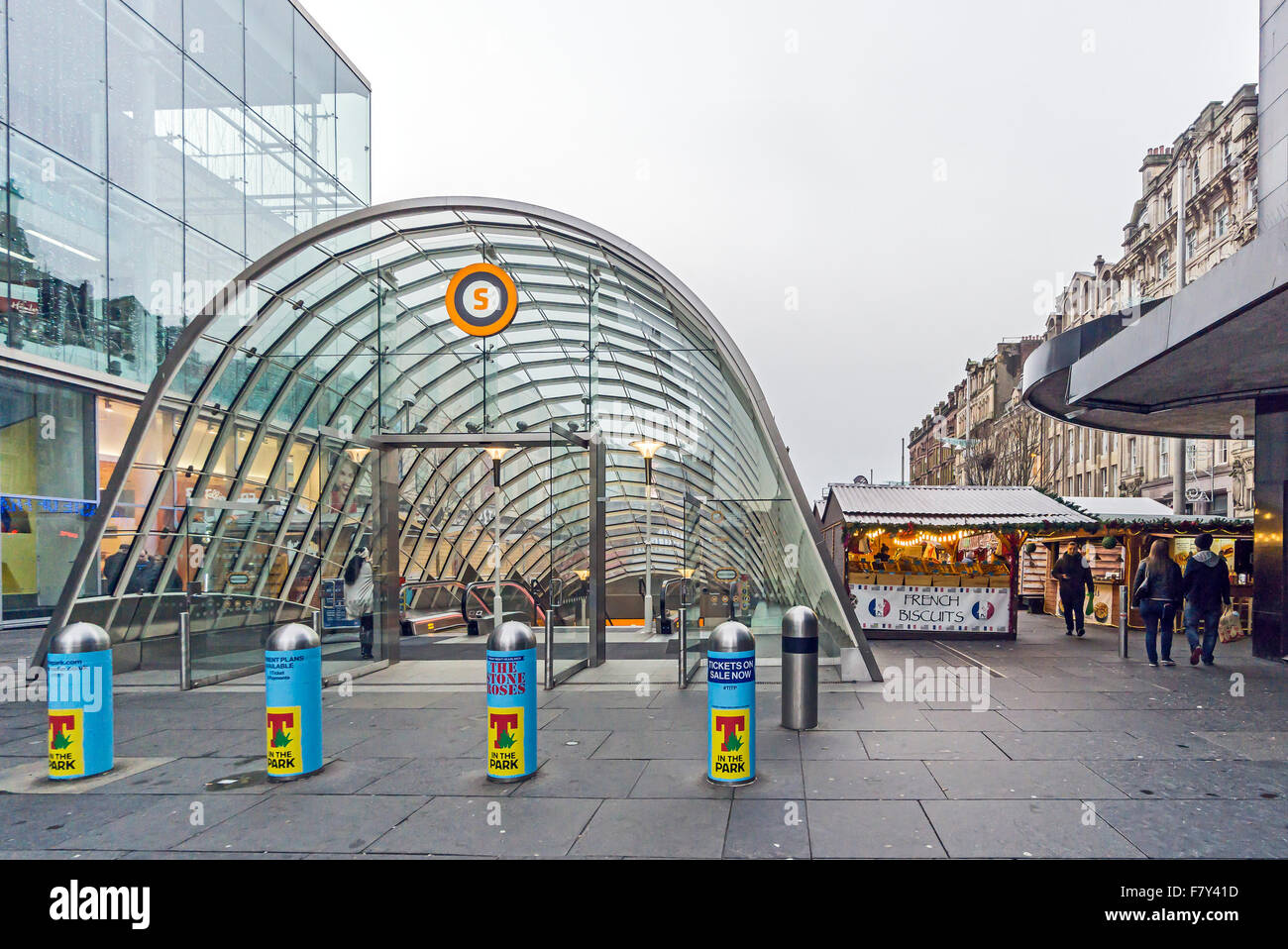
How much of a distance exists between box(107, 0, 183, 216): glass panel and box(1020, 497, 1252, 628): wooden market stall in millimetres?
23484

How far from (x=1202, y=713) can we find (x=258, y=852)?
9.15 metres

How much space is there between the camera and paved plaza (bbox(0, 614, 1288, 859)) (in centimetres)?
522

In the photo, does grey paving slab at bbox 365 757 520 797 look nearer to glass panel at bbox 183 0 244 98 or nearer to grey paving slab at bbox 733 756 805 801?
grey paving slab at bbox 733 756 805 801

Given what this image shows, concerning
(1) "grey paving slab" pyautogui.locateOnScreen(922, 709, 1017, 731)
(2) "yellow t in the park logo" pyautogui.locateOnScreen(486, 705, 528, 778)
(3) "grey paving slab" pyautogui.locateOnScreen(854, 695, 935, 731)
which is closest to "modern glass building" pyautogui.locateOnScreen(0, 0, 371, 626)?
(2) "yellow t in the park logo" pyautogui.locateOnScreen(486, 705, 528, 778)

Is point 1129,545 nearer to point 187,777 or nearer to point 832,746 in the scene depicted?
point 832,746

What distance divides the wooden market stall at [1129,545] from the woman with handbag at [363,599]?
1275cm

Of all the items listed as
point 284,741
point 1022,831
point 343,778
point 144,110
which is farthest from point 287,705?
point 144,110

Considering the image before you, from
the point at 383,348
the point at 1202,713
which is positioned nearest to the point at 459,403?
the point at 383,348

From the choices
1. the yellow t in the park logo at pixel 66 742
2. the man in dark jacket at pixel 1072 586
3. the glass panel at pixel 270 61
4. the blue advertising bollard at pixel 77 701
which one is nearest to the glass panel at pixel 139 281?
the glass panel at pixel 270 61

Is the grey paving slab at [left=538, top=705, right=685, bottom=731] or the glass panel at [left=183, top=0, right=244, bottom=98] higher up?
the glass panel at [left=183, top=0, right=244, bottom=98]

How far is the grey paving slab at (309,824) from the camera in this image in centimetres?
524

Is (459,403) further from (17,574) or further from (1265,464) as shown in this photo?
(1265,464)

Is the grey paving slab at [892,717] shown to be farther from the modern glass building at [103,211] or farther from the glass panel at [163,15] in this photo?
the glass panel at [163,15]

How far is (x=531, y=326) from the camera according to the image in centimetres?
1705
